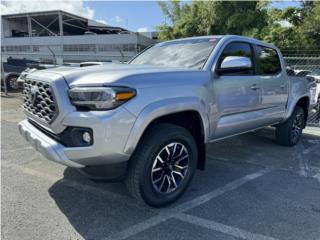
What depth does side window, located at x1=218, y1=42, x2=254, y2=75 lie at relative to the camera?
4288 mm

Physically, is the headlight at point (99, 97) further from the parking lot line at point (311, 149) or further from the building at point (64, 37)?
the building at point (64, 37)

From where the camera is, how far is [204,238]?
2.95 m

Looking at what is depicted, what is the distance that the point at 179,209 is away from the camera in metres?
3.50

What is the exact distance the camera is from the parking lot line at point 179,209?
3.00 meters

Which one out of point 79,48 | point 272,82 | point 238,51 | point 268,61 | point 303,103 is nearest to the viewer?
point 238,51

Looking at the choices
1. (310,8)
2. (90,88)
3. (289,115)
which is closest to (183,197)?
(90,88)

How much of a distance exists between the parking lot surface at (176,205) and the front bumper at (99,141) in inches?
24.9

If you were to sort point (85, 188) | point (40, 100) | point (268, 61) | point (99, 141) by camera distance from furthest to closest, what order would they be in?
point (268, 61) → point (85, 188) → point (40, 100) → point (99, 141)

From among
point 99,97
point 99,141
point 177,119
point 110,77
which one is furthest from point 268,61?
point 99,141

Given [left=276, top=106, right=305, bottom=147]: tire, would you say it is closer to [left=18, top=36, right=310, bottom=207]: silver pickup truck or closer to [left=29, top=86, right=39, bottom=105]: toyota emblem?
[left=18, top=36, right=310, bottom=207]: silver pickup truck

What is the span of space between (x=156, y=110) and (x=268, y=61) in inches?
118

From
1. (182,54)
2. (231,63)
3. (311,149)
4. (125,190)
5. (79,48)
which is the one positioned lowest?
(311,149)

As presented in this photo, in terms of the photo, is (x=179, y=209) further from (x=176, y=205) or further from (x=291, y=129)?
(x=291, y=129)

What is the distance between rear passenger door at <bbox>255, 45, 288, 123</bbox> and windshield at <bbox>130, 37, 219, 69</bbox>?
1071 millimetres
